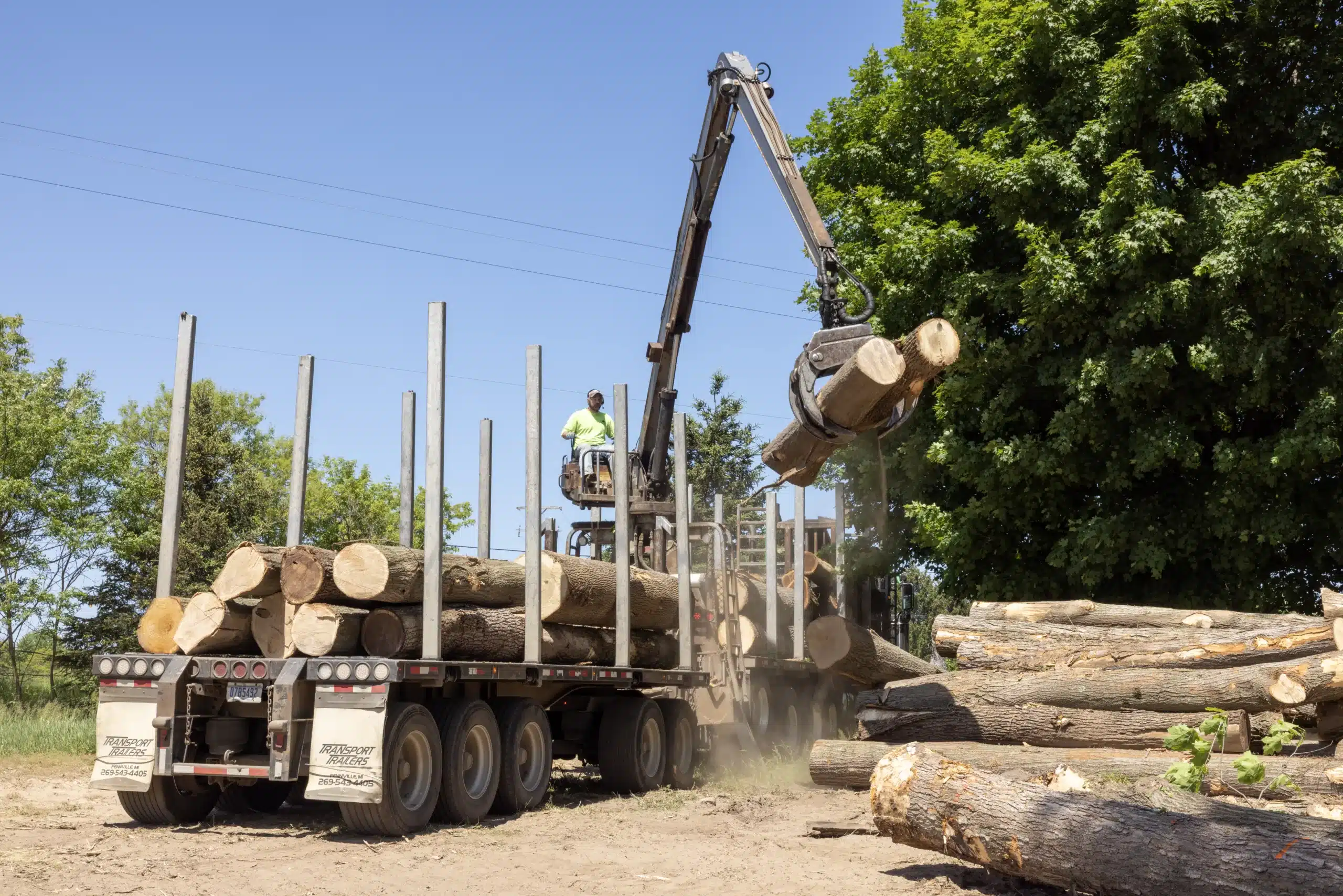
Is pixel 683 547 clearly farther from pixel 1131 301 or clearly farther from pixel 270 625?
pixel 1131 301

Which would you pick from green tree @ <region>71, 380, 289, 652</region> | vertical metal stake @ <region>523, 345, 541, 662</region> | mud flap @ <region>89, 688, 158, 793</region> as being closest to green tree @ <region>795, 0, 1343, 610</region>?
vertical metal stake @ <region>523, 345, 541, 662</region>

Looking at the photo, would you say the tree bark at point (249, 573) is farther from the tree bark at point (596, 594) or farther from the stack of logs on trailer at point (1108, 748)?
the stack of logs on trailer at point (1108, 748)

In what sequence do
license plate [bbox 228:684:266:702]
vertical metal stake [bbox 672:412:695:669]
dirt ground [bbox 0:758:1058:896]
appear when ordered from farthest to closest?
vertical metal stake [bbox 672:412:695:669] → license plate [bbox 228:684:266:702] → dirt ground [bbox 0:758:1058:896]

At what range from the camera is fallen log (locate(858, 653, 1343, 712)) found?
390 inches

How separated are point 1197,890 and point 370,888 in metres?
4.49

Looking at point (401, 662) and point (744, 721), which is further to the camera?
point (744, 721)

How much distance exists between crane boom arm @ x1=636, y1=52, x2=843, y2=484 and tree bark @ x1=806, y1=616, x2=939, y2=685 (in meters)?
2.78

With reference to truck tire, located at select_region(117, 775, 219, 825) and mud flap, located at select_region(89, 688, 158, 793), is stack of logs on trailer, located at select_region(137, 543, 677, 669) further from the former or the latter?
truck tire, located at select_region(117, 775, 219, 825)

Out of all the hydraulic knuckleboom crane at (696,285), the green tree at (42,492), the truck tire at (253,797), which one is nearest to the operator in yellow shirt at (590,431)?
the hydraulic knuckleboom crane at (696,285)

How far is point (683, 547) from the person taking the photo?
41.3ft

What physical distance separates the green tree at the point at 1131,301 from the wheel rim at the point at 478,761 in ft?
23.0

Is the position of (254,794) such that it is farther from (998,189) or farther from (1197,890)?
(998,189)

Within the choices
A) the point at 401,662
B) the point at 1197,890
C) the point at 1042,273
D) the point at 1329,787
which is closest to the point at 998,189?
the point at 1042,273

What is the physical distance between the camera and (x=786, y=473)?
10.4 meters
